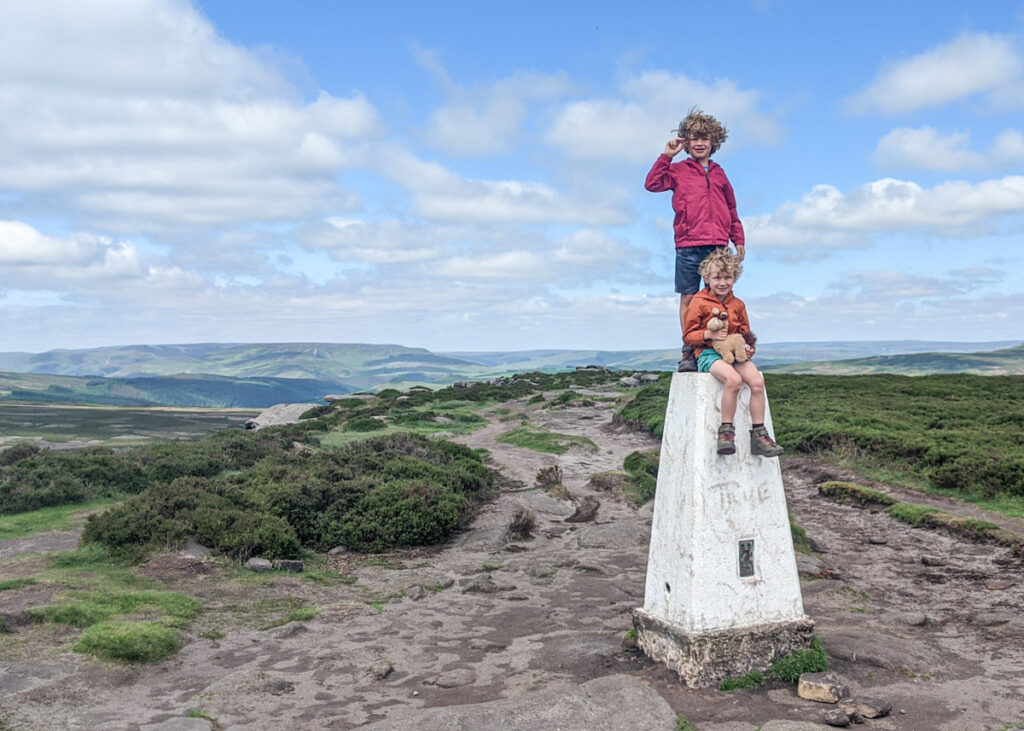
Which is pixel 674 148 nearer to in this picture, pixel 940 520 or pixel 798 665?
pixel 798 665

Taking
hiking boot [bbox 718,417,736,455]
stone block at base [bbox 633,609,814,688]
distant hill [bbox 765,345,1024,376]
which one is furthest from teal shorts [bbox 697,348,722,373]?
distant hill [bbox 765,345,1024,376]

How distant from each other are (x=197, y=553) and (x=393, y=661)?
5807 millimetres

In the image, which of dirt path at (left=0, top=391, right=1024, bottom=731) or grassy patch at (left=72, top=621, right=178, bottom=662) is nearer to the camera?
dirt path at (left=0, top=391, right=1024, bottom=731)

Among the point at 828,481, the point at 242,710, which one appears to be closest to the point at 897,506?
the point at 828,481

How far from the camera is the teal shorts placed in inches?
265

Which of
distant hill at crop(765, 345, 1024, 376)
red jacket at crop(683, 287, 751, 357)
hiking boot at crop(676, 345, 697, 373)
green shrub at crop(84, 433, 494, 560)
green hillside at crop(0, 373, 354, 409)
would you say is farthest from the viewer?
green hillside at crop(0, 373, 354, 409)

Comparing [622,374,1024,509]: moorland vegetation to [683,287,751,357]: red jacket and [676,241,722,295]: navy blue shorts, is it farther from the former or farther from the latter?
[676,241,722,295]: navy blue shorts

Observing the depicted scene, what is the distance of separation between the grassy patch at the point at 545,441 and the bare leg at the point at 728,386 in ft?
58.5

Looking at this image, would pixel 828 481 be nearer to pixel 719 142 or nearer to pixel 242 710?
pixel 719 142

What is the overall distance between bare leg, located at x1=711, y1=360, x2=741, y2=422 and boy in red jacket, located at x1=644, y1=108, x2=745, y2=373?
0.51 meters

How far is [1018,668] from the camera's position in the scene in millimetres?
7086

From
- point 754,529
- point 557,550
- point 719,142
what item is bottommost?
point 557,550

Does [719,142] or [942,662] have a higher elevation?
[719,142]

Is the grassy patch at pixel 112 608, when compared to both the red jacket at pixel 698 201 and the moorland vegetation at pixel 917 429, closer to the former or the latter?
the red jacket at pixel 698 201
